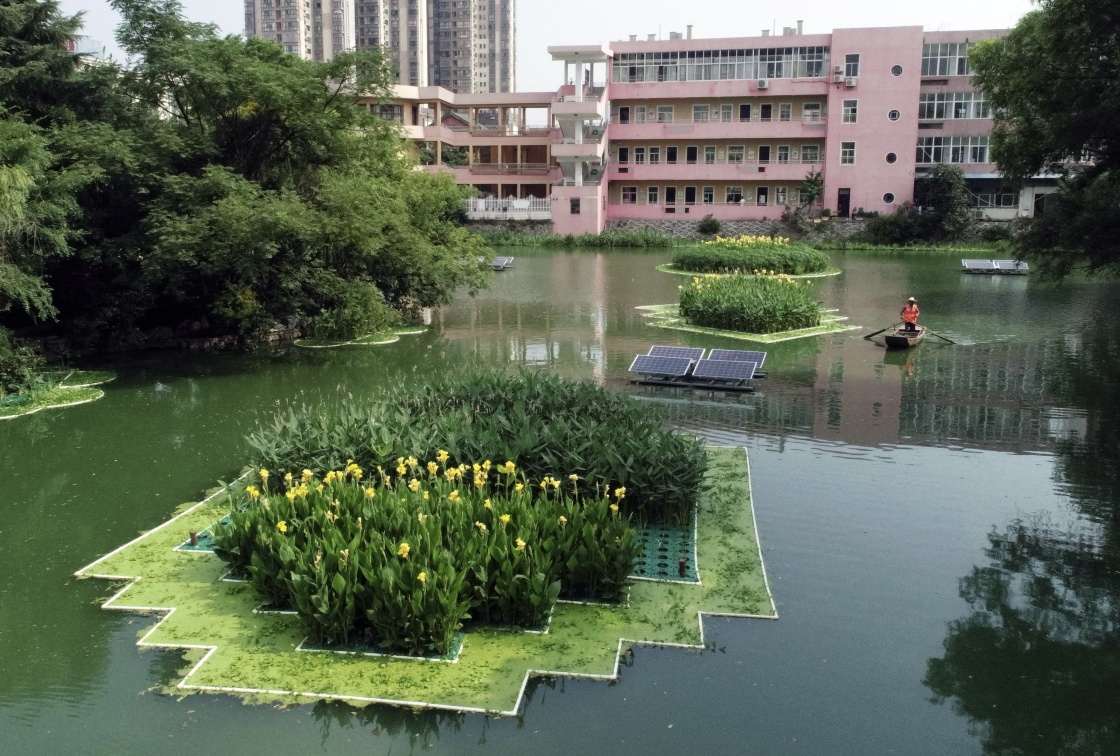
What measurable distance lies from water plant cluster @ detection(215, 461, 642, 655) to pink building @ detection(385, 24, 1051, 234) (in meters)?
38.2

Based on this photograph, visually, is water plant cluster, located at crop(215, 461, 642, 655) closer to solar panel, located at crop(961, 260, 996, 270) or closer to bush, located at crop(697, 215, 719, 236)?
solar panel, located at crop(961, 260, 996, 270)

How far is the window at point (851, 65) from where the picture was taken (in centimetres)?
4431

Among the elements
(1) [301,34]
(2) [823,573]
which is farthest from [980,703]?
(1) [301,34]

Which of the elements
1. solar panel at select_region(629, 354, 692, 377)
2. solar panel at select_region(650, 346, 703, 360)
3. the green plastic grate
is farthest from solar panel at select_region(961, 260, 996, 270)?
the green plastic grate

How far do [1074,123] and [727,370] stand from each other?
723 centimetres

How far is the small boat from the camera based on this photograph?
1780cm

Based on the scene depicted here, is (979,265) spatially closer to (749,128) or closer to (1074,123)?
(749,128)

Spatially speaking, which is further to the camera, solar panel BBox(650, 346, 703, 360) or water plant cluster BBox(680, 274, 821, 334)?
water plant cluster BBox(680, 274, 821, 334)

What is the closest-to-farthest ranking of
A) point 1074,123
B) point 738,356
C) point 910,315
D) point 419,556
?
point 419,556 → point 738,356 → point 1074,123 → point 910,315

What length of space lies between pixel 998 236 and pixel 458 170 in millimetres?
25019

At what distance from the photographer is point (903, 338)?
17766 millimetres

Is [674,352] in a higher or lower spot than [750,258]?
lower

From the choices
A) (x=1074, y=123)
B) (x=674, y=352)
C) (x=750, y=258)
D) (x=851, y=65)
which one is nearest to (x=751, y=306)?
(x=674, y=352)

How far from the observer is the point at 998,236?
42062 millimetres
